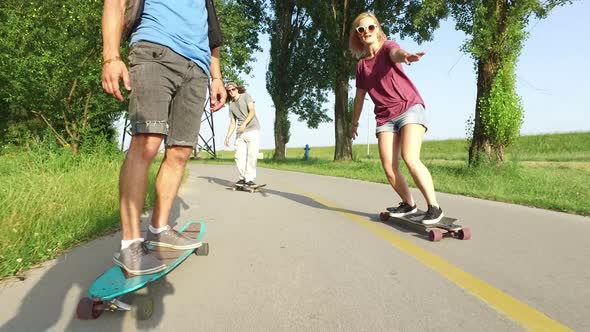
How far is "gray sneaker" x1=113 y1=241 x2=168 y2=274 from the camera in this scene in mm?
2447

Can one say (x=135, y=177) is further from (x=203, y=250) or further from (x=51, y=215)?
(x=51, y=215)

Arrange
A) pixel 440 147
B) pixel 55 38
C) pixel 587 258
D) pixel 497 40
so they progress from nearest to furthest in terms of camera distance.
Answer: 1. pixel 587 258
2. pixel 497 40
3. pixel 55 38
4. pixel 440 147

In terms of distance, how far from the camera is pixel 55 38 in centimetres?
1444

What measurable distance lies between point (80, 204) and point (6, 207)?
0.77 metres

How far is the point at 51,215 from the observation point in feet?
14.6

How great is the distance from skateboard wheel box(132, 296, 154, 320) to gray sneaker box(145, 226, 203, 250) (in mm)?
706

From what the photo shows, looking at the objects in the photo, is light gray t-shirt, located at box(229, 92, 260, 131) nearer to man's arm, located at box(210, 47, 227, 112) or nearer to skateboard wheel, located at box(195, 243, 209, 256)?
man's arm, located at box(210, 47, 227, 112)

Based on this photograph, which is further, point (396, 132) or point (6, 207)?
point (396, 132)

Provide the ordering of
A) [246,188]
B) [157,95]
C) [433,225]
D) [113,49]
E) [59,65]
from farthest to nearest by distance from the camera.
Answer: [59,65], [246,188], [433,225], [157,95], [113,49]

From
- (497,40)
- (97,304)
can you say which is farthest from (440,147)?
(97,304)

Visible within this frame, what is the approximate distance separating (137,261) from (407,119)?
123 inches

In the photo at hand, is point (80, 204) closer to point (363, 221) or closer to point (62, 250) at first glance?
point (62, 250)

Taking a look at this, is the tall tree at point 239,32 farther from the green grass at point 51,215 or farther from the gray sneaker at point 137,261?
the gray sneaker at point 137,261

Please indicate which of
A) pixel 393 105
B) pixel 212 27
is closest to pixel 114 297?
pixel 212 27
